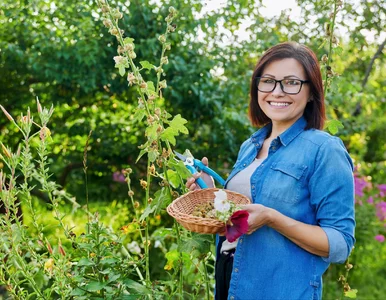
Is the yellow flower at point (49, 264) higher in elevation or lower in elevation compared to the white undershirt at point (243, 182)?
lower

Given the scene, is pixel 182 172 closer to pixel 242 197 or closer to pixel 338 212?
pixel 242 197

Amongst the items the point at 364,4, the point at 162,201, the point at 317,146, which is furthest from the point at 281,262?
the point at 364,4

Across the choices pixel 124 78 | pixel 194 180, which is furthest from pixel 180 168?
pixel 124 78

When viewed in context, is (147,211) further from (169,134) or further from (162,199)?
(169,134)

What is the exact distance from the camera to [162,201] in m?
1.98

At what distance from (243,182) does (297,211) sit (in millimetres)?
235

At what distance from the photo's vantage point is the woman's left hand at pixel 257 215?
160 centimetres

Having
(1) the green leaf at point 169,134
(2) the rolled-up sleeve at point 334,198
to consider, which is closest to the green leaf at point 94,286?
(1) the green leaf at point 169,134

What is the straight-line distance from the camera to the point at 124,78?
13.0 feet

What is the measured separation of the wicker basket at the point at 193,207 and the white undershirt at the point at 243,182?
0.07m

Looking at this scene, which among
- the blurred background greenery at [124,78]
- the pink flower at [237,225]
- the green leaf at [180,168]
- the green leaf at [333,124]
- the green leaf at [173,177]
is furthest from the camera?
the blurred background greenery at [124,78]

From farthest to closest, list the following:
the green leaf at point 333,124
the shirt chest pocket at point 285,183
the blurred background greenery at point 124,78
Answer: the blurred background greenery at point 124,78 → the green leaf at point 333,124 → the shirt chest pocket at point 285,183

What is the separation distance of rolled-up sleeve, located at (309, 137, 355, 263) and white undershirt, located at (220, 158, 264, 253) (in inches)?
9.1

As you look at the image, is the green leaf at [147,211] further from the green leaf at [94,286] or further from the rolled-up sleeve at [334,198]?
the rolled-up sleeve at [334,198]
